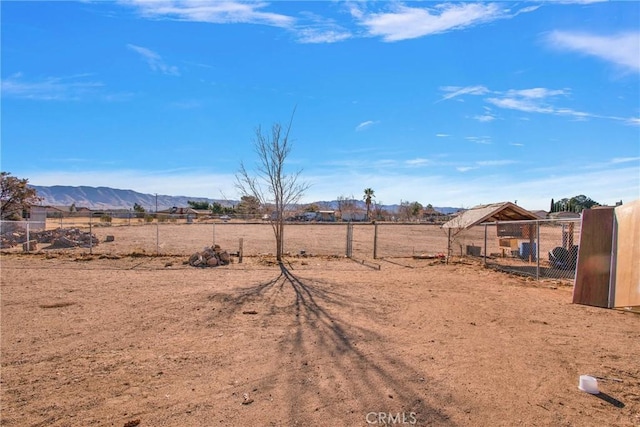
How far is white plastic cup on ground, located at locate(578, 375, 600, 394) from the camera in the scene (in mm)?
4496

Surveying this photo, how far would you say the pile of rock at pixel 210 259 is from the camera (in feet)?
48.8

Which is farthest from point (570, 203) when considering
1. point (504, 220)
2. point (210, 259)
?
Answer: point (210, 259)

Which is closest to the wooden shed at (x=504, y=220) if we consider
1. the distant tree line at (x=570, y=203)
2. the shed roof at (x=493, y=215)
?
the shed roof at (x=493, y=215)

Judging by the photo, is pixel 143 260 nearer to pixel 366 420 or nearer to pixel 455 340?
pixel 455 340

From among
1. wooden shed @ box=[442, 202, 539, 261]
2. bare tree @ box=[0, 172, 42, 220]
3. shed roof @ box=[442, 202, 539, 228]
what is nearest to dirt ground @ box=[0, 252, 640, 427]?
shed roof @ box=[442, 202, 539, 228]

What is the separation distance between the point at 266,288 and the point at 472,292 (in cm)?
550

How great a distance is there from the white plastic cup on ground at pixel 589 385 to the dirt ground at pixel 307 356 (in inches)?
3.1

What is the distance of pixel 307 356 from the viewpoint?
553cm

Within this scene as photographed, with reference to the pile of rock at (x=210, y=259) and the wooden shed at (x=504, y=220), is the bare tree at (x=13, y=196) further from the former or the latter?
the wooden shed at (x=504, y=220)

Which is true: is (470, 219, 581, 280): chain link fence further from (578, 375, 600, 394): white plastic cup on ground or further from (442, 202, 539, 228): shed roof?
(578, 375, 600, 394): white plastic cup on ground

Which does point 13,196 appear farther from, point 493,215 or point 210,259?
point 493,215

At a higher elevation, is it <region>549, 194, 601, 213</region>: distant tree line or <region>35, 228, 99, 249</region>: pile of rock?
<region>549, 194, 601, 213</region>: distant tree line

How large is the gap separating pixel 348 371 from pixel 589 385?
2.72 m

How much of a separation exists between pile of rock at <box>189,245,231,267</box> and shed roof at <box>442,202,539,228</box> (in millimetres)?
10381
